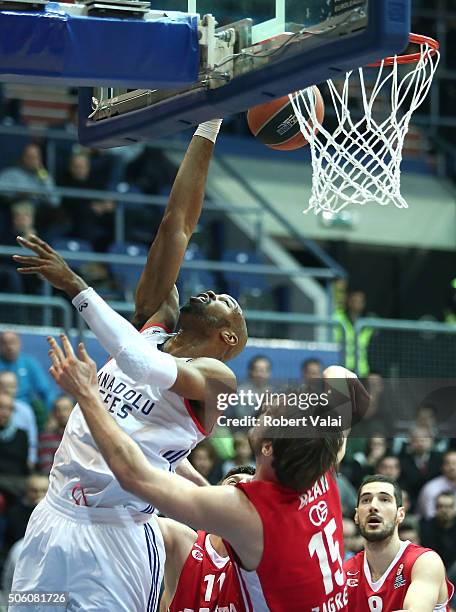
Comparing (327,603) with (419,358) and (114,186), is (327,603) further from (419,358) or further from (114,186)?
(114,186)

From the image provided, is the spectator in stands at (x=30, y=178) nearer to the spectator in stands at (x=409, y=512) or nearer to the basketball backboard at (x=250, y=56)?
the spectator in stands at (x=409, y=512)

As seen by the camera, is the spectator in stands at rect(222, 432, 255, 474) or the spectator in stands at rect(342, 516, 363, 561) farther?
the spectator in stands at rect(222, 432, 255, 474)

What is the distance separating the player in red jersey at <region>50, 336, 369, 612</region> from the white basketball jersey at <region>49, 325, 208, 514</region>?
0.57m

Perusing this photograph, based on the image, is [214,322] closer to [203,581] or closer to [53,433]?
[203,581]

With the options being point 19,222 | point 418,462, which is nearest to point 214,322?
point 418,462

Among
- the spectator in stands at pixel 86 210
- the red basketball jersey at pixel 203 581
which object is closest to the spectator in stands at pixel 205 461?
the red basketball jersey at pixel 203 581

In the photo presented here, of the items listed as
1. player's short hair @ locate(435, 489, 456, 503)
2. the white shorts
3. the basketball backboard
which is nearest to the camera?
the basketball backboard

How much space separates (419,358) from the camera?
1021cm

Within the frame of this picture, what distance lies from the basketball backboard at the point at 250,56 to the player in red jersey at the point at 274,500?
1086 millimetres

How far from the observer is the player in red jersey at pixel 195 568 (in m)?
5.45

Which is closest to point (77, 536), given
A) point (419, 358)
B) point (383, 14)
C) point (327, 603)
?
point (327, 603)

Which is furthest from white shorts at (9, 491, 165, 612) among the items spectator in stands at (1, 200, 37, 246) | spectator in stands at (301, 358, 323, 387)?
spectator in stands at (1, 200, 37, 246)

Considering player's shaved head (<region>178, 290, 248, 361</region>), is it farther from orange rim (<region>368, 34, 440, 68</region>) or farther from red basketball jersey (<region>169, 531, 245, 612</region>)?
orange rim (<region>368, 34, 440, 68</region>)

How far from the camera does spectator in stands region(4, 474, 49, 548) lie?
8.28 metres
